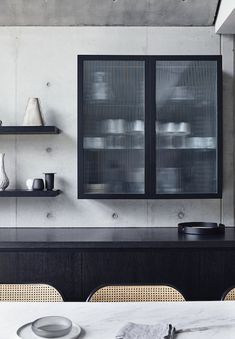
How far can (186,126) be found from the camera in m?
3.04

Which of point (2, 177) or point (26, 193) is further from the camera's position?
point (2, 177)

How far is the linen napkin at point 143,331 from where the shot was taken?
1342mm

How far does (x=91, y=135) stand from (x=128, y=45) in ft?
2.77

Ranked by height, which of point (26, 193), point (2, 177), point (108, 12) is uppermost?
point (108, 12)

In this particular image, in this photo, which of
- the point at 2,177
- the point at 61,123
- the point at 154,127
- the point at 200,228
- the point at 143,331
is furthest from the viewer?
the point at 61,123

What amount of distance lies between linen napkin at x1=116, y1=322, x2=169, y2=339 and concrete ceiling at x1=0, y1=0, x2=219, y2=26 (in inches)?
96.8

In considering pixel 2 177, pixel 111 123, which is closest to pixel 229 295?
pixel 111 123

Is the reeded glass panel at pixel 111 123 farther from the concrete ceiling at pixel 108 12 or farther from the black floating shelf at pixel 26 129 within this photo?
the concrete ceiling at pixel 108 12

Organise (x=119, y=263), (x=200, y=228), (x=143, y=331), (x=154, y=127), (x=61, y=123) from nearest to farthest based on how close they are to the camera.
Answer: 1. (x=143, y=331)
2. (x=119, y=263)
3. (x=200, y=228)
4. (x=154, y=127)
5. (x=61, y=123)

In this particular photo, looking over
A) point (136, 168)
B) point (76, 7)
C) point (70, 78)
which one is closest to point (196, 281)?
point (136, 168)

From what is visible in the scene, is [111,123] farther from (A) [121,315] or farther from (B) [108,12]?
(A) [121,315]

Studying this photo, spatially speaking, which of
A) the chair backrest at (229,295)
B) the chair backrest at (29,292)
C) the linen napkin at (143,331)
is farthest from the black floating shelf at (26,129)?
the linen napkin at (143,331)

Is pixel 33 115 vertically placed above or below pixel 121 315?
above

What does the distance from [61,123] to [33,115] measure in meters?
0.26
